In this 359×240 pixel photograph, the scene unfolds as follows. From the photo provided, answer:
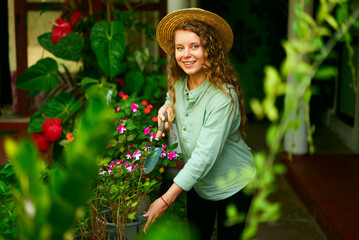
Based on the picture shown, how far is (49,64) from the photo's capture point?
339cm

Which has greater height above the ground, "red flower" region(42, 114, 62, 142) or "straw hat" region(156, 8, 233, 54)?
"straw hat" region(156, 8, 233, 54)

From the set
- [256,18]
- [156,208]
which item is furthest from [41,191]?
[256,18]

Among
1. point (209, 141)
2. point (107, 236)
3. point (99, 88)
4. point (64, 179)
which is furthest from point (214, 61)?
point (99, 88)

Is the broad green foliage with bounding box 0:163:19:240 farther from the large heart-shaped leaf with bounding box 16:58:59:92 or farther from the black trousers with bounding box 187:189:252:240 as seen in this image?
the large heart-shaped leaf with bounding box 16:58:59:92

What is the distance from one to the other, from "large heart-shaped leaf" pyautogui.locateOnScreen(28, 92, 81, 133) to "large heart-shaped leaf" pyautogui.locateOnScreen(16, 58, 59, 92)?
13cm

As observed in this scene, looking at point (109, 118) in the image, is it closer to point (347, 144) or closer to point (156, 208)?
point (156, 208)

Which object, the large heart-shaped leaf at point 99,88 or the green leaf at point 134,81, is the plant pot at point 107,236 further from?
the green leaf at point 134,81

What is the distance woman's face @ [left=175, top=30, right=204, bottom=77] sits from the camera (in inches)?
Result: 61.8

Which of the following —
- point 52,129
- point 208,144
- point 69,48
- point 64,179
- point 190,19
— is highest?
point 190,19

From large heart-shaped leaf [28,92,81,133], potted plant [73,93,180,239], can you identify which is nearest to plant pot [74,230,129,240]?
potted plant [73,93,180,239]

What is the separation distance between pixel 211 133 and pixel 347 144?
3.94 meters

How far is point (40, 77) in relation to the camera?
11.2 ft

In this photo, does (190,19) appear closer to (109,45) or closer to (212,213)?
(212,213)

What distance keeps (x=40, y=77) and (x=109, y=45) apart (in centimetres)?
64
